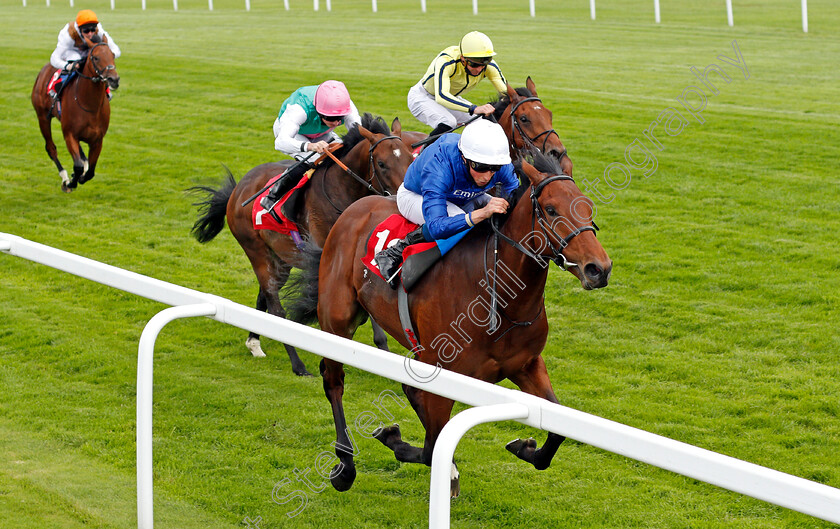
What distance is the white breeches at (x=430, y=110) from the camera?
7.55 meters

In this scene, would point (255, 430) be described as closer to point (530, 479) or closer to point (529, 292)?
point (530, 479)

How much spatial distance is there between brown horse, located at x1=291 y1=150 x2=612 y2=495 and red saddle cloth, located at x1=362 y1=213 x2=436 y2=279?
7 centimetres

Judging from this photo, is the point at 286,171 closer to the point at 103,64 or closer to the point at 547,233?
the point at 547,233

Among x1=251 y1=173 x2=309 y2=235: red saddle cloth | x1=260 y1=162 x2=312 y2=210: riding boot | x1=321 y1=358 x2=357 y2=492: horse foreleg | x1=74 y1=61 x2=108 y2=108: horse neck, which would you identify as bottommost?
x1=321 y1=358 x2=357 y2=492: horse foreleg

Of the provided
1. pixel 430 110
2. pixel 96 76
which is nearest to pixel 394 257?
pixel 430 110

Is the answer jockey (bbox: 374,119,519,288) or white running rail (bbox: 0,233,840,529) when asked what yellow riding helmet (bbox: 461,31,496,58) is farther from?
white running rail (bbox: 0,233,840,529)

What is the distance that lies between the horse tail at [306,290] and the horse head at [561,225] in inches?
62.6

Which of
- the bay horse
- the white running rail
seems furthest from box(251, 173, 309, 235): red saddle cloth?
the white running rail

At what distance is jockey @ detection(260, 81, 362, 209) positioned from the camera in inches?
237

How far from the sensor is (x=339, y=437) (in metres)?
4.65

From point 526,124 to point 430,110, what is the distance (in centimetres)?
127

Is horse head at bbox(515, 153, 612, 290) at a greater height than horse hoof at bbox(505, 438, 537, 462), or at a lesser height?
greater

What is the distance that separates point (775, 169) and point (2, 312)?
26.5 ft

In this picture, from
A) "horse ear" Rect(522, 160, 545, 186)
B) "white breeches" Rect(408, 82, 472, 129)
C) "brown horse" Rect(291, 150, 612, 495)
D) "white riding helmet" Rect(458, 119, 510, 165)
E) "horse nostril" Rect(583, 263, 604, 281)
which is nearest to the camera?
"horse nostril" Rect(583, 263, 604, 281)
